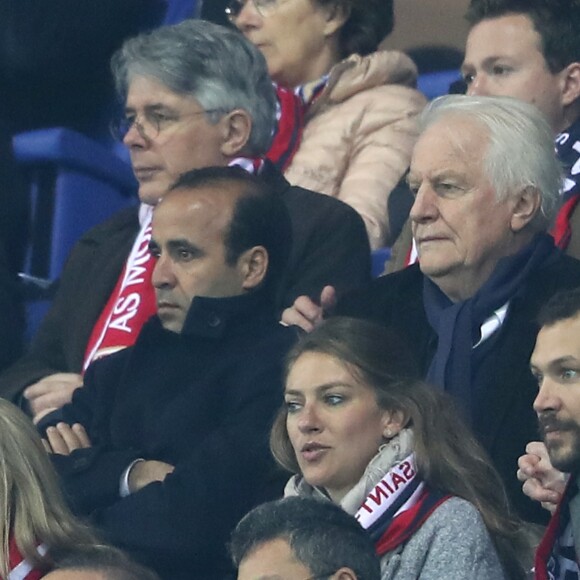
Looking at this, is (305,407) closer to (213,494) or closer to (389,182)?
(213,494)

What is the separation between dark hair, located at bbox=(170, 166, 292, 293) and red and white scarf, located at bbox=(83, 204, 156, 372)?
47 centimetres

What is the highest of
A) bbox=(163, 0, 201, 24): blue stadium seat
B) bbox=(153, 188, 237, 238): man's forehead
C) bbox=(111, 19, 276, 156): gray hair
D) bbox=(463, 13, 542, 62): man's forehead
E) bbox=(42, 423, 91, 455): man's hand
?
bbox=(463, 13, 542, 62): man's forehead

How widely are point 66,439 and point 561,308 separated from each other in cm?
132

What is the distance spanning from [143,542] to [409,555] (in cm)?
69

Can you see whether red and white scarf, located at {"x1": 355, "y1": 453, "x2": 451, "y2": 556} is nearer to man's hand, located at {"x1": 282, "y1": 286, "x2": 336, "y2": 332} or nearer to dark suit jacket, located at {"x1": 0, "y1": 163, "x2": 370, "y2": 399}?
man's hand, located at {"x1": 282, "y1": 286, "x2": 336, "y2": 332}

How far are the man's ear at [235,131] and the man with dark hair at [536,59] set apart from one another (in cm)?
58

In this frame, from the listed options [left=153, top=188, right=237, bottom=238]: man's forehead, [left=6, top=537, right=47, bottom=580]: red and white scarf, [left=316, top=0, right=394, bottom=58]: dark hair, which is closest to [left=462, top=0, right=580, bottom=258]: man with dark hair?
[left=316, top=0, right=394, bottom=58]: dark hair

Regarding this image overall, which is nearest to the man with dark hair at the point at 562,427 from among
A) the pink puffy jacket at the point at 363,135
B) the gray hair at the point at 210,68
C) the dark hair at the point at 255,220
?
the dark hair at the point at 255,220

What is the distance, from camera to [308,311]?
17.7 feet

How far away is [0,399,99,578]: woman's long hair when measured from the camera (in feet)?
15.2

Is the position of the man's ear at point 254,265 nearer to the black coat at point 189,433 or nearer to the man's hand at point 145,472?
the black coat at point 189,433

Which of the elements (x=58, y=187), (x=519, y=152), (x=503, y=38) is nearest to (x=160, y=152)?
(x=503, y=38)

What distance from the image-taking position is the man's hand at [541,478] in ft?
15.3

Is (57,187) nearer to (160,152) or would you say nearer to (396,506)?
(160,152)
